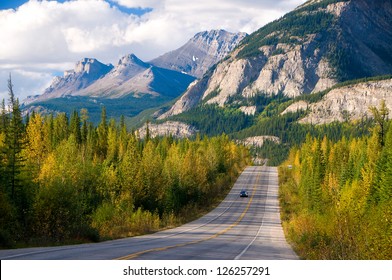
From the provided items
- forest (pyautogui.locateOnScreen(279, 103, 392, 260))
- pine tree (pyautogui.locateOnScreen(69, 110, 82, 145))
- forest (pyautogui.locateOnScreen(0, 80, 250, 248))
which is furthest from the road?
pine tree (pyautogui.locateOnScreen(69, 110, 82, 145))

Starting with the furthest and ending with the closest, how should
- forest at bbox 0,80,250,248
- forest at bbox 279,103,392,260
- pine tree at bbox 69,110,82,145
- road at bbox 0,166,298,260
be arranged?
pine tree at bbox 69,110,82,145 → forest at bbox 0,80,250,248 → road at bbox 0,166,298,260 → forest at bbox 279,103,392,260

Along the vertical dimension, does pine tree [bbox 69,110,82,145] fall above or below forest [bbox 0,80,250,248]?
above

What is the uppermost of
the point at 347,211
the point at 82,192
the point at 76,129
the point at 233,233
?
the point at 76,129

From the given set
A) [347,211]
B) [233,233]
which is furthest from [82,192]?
[347,211]

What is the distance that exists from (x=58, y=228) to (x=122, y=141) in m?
70.2

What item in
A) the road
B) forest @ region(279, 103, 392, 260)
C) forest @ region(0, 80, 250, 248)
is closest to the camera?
forest @ region(279, 103, 392, 260)

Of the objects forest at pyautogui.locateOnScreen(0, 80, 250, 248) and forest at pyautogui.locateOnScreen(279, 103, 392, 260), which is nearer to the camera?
forest at pyautogui.locateOnScreen(279, 103, 392, 260)

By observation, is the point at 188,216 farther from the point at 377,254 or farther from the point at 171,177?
the point at 377,254

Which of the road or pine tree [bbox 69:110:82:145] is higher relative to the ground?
pine tree [bbox 69:110:82:145]

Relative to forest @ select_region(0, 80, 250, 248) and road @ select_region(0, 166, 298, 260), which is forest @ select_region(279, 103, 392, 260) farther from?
forest @ select_region(0, 80, 250, 248)

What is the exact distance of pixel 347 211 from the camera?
69.2ft

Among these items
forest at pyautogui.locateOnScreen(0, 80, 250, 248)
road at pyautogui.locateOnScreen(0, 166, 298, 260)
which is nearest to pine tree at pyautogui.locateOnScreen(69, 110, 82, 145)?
forest at pyautogui.locateOnScreen(0, 80, 250, 248)

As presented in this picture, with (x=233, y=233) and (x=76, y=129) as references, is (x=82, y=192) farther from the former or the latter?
(x=76, y=129)

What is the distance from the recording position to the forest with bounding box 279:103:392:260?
1660cm
